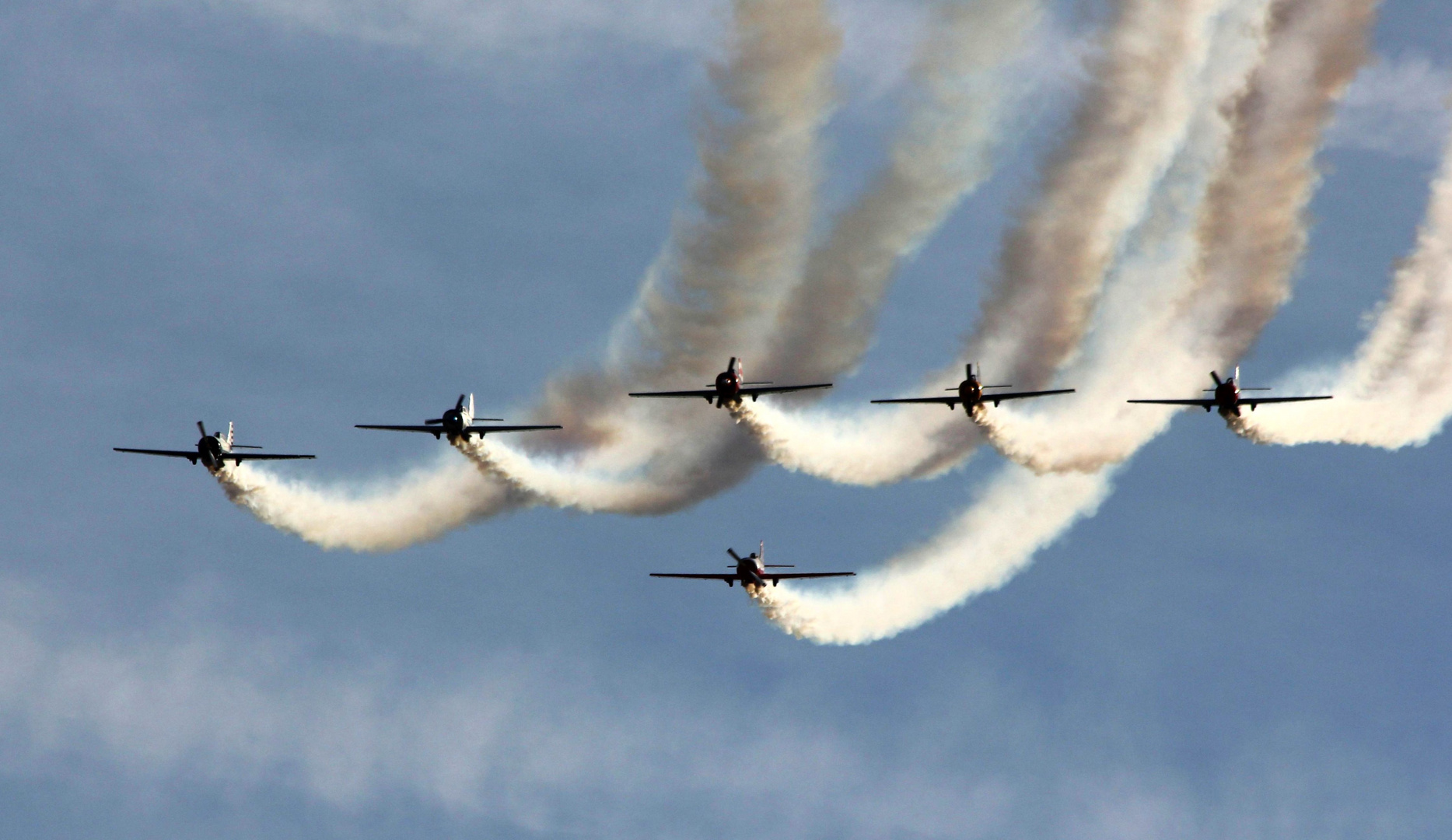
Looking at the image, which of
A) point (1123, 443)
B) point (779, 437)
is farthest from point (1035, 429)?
point (779, 437)

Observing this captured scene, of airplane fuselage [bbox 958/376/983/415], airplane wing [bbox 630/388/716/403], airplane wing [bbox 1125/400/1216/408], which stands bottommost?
airplane wing [bbox 1125/400/1216/408]

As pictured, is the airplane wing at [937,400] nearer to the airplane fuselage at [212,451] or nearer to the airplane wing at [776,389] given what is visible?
the airplane wing at [776,389]

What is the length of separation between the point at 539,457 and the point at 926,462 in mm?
12992

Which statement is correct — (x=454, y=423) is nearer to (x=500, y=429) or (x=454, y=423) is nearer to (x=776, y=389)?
(x=500, y=429)

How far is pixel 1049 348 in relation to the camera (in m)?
73.4

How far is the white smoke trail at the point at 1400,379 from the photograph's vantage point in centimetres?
7238

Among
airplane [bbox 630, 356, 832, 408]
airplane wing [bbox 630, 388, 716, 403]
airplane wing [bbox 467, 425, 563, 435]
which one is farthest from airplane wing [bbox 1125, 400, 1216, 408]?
airplane wing [bbox 467, 425, 563, 435]

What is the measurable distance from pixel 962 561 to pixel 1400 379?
15141 millimetres

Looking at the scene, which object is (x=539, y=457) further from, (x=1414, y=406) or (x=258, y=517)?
(x=1414, y=406)

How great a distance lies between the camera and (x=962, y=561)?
80.6m

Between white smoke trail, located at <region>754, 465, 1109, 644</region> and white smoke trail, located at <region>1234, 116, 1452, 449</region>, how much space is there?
6626 mm

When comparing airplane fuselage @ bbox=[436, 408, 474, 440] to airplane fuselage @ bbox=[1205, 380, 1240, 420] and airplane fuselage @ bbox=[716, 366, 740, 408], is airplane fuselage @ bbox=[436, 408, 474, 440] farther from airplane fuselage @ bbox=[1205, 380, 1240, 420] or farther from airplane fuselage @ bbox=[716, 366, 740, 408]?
airplane fuselage @ bbox=[1205, 380, 1240, 420]

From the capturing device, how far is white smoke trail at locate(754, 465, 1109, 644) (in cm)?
8025

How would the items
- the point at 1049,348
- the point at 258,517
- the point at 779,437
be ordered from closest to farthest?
the point at 1049,348, the point at 779,437, the point at 258,517
